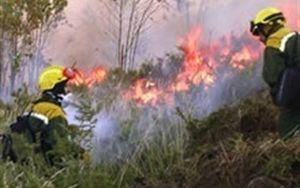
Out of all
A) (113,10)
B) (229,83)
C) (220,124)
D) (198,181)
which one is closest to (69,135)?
(198,181)

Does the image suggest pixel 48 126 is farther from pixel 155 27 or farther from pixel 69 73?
pixel 155 27

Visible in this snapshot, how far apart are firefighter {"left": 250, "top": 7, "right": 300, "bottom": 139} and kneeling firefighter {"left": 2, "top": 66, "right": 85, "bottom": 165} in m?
2.06

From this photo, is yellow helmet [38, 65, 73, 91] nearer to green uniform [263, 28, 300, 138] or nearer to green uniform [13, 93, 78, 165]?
green uniform [13, 93, 78, 165]

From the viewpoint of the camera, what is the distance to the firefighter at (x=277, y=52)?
327 inches

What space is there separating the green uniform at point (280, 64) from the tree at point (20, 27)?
954cm

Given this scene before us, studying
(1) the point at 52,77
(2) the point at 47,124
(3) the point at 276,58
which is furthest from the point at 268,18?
(2) the point at 47,124

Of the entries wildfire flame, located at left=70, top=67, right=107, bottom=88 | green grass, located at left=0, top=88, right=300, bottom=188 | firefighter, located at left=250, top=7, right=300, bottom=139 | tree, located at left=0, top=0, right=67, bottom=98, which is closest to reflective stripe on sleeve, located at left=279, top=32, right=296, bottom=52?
firefighter, located at left=250, top=7, right=300, bottom=139

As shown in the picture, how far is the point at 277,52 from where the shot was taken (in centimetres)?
832

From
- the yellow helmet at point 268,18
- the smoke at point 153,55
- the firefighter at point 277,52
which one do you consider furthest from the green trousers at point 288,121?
the smoke at point 153,55

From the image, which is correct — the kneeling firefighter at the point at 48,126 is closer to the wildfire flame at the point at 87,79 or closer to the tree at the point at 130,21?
the wildfire flame at the point at 87,79

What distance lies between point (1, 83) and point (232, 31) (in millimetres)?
6195

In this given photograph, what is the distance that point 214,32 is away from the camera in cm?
1630

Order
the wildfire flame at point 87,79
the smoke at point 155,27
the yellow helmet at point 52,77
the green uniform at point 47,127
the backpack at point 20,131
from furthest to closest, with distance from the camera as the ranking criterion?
1. the smoke at point 155,27
2. the wildfire flame at point 87,79
3. the yellow helmet at point 52,77
4. the backpack at point 20,131
5. the green uniform at point 47,127

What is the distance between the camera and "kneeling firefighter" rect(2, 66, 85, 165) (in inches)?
285
